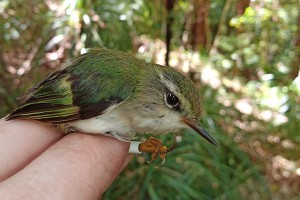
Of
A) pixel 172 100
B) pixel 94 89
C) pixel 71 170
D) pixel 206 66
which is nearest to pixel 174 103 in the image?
pixel 172 100

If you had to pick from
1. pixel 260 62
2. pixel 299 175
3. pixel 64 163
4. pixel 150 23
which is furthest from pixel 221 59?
pixel 64 163

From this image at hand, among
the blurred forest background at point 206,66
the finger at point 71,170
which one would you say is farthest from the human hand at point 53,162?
the blurred forest background at point 206,66

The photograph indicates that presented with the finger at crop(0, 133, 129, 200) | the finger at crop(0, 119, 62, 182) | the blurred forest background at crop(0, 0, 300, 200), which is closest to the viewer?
the finger at crop(0, 133, 129, 200)

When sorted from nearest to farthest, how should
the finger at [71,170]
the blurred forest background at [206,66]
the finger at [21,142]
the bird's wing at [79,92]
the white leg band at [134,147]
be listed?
the finger at [71,170], the finger at [21,142], the bird's wing at [79,92], the white leg band at [134,147], the blurred forest background at [206,66]

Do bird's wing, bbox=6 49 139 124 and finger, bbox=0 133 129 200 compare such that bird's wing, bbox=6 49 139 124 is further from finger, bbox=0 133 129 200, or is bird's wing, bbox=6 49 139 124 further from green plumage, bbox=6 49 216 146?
finger, bbox=0 133 129 200

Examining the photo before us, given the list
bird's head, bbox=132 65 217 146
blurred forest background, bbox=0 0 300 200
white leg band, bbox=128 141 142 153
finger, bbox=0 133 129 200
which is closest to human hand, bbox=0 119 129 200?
finger, bbox=0 133 129 200

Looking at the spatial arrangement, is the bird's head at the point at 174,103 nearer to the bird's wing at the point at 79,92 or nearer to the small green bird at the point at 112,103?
the small green bird at the point at 112,103

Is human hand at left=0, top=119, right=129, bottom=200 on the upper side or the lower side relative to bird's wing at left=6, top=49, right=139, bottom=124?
lower

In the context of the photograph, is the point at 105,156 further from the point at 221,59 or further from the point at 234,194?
the point at 221,59
